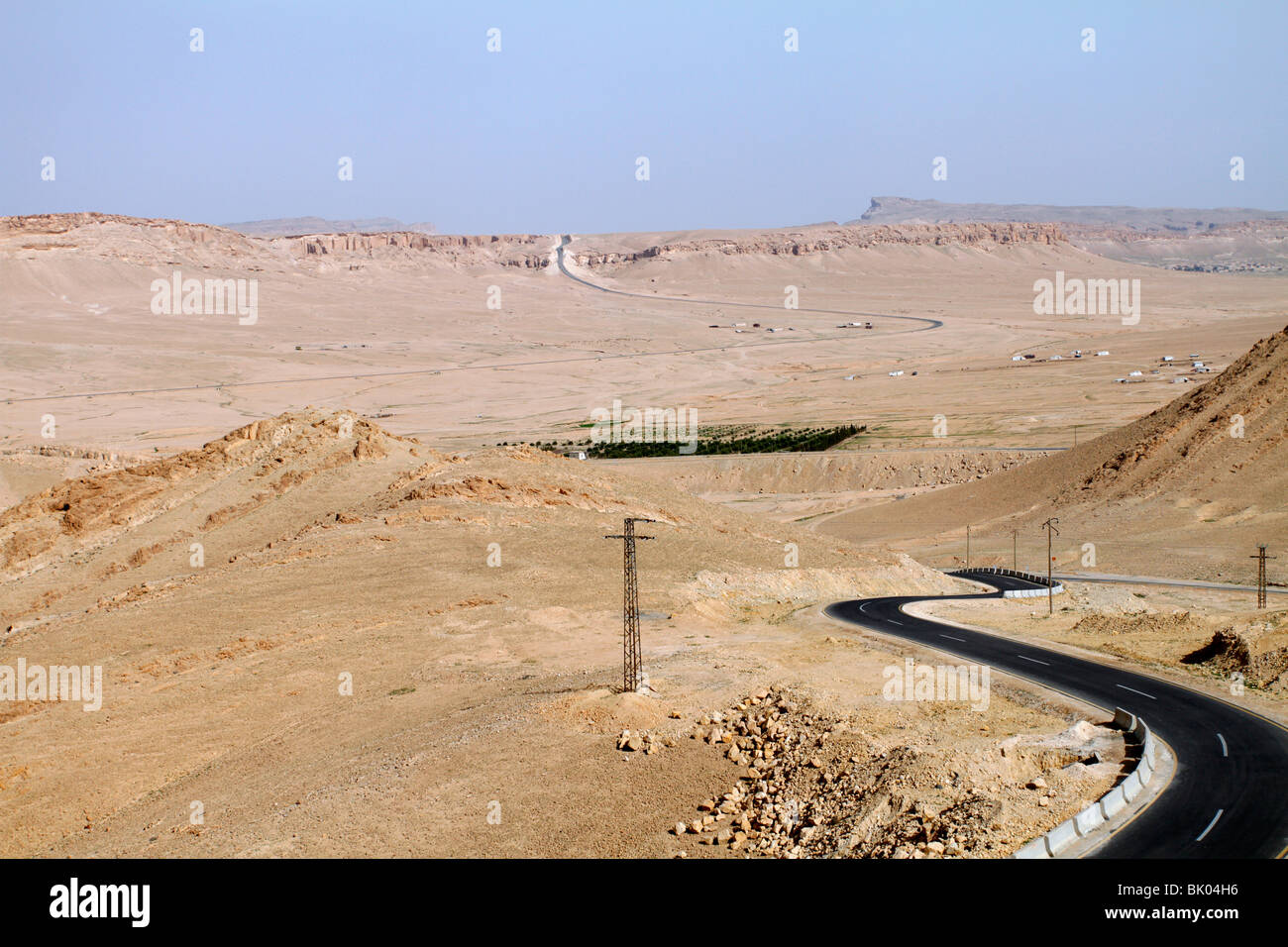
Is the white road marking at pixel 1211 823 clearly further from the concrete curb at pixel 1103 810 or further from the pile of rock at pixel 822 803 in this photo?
the pile of rock at pixel 822 803

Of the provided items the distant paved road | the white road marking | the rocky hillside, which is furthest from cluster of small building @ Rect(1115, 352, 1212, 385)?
the white road marking

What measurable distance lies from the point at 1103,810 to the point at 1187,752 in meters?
5.55

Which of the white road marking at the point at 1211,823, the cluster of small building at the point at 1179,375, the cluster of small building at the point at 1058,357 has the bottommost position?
the white road marking at the point at 1211,823

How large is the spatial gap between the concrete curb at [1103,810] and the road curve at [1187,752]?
0.41 meters

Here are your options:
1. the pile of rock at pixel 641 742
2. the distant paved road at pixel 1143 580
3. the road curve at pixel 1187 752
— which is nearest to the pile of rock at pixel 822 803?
the pile of rock at pixel 641 742

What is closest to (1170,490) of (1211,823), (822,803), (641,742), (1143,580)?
(1143,580)

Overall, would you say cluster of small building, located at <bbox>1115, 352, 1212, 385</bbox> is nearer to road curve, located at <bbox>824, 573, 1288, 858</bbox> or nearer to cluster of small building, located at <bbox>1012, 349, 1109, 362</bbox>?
cluster of small building, located at <bbox>1012, 349, 1109, 362</bbox>

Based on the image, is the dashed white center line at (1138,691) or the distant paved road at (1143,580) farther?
the distant paved road at (1143,580)

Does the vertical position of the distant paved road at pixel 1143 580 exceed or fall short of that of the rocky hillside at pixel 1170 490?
it falls short

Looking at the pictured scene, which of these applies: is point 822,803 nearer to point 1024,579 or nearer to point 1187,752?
point 1187,752

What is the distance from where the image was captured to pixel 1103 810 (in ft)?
67.6

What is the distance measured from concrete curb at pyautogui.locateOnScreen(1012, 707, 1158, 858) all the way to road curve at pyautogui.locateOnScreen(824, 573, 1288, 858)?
16.3 inches

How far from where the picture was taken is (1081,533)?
65.1 metres

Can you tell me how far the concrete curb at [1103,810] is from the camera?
1888 cm
